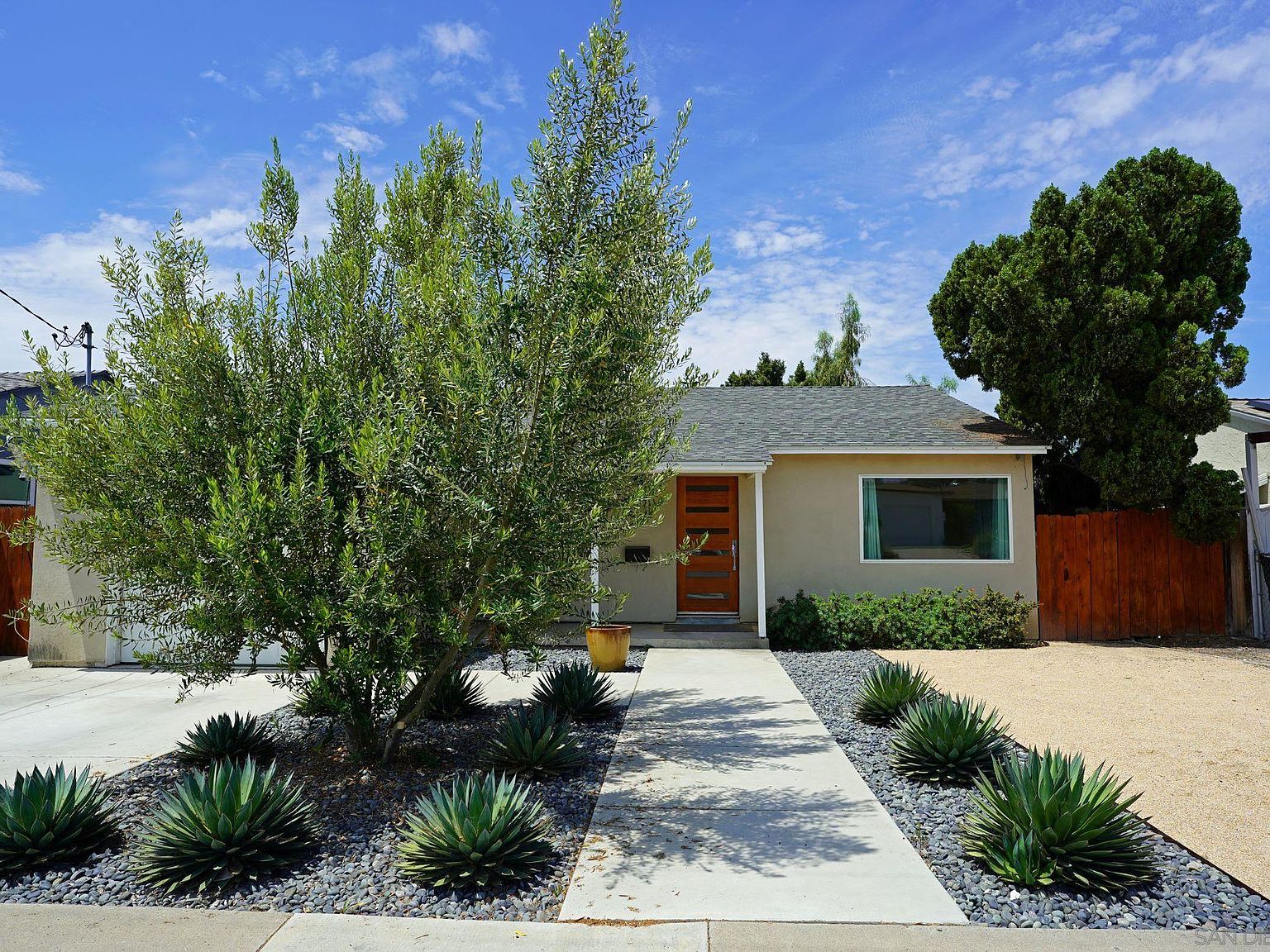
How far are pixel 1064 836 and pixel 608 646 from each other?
6.47m

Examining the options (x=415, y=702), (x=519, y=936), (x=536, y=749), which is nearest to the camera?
(x=519, y=936)

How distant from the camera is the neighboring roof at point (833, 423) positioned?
40.8ft

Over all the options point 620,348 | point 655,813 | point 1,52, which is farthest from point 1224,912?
point 1,52

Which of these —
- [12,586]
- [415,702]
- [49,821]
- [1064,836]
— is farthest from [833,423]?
[12,586]

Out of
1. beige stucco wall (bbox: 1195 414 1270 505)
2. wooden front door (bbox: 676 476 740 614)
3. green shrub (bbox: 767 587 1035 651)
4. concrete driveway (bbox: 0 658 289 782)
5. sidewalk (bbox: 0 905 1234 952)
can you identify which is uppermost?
beige stucco wall (bbox: 1195 414 1270 505)

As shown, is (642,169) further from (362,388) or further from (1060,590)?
(1060,590)

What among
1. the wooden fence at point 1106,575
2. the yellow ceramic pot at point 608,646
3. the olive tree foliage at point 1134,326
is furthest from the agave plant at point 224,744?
the olive tree foliage at point 1134,326

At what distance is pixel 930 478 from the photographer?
503 inches

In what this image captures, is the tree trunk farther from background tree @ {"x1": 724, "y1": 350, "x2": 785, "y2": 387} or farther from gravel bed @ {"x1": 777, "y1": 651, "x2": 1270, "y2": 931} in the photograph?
background tree @ {"x1": 724, "y1": 350, "x2": 785, "y2": 387}

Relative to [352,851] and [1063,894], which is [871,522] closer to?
[1063,894]

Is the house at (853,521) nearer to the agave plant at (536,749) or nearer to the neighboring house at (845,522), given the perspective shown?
the neighboring house at (845,522)

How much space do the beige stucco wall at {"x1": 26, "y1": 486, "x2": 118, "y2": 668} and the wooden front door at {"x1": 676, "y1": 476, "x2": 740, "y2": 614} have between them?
825cm

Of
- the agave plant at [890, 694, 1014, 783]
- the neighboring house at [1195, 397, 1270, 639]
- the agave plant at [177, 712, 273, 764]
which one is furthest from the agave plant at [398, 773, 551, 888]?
the neighboring house at [1195, 397, 1270, 639]

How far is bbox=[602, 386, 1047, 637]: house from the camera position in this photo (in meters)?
12.6
